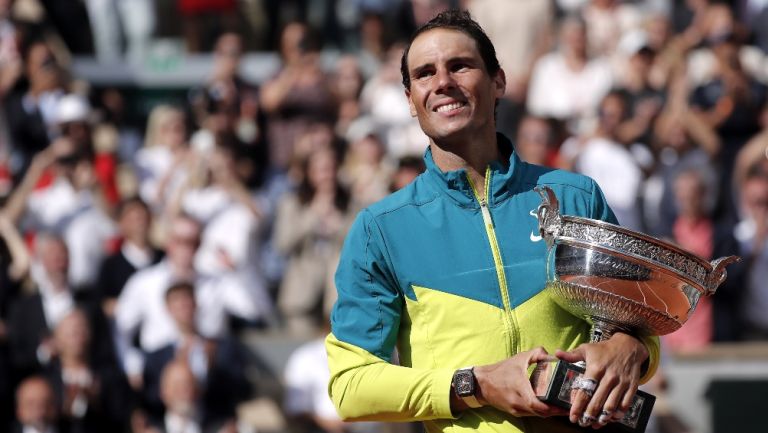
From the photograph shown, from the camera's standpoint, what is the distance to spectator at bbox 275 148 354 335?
33.8 feet

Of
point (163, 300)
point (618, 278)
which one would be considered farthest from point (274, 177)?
point (618, 278)

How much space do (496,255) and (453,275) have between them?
11 centimetres

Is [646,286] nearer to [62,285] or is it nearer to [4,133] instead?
[62,285]

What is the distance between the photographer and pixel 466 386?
11.3 ft

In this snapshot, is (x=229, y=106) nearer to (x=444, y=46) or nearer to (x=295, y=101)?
(x=295, y=101)

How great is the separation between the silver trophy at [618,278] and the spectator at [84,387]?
6227 mm

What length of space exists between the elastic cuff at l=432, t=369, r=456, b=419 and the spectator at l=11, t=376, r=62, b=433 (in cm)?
608

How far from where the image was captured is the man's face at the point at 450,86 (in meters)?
3.69

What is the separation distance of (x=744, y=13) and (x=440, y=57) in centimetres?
941

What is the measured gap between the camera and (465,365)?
11.8ft

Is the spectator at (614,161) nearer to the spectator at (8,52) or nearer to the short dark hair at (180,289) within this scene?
the short dark hair at (180,289)

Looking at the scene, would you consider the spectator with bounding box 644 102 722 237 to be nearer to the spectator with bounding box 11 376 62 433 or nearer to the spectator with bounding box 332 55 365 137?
the spectator with bounding box 332 55 365 137

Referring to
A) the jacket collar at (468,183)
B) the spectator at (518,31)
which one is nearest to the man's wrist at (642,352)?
the jacket collar at (468,183)

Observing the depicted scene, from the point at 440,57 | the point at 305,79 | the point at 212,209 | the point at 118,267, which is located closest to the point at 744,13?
the point at 305,79
